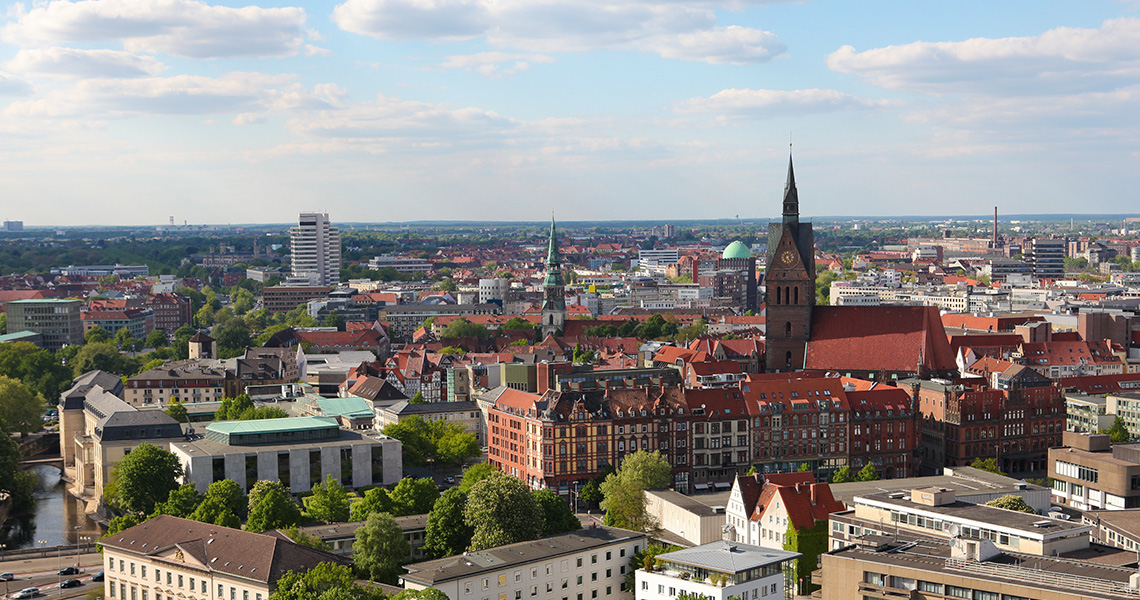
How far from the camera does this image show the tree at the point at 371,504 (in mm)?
83812

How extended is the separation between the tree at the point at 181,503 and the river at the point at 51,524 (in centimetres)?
726

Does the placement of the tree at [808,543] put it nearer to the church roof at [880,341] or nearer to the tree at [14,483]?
Result: the church roof at [880,341]

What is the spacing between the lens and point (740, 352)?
147375mm

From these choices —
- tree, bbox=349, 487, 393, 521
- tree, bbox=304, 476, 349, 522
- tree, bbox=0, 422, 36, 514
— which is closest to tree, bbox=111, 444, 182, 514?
tree, bbox=0, 422, 36, 514

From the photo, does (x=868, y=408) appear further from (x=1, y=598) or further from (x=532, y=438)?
(x=1, y=598)

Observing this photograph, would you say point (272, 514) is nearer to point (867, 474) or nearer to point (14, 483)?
point (14, 483)

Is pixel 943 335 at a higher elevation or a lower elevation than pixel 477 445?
higher

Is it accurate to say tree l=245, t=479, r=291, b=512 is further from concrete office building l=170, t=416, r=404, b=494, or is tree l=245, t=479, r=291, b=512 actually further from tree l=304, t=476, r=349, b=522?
concrete office building l=170, t=416, r=404, b=494

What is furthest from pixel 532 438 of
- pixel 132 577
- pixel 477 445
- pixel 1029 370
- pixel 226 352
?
pixel 226 352

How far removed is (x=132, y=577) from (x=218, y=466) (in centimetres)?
2416

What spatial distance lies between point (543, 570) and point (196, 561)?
16.7 m

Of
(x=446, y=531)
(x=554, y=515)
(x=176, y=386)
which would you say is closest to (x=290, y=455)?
(x=446, y=531)

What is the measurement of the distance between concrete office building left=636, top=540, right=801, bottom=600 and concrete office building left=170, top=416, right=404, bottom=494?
39263mm

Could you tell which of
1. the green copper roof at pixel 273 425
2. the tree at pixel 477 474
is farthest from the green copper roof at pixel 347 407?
the tree at pixel 477 474
